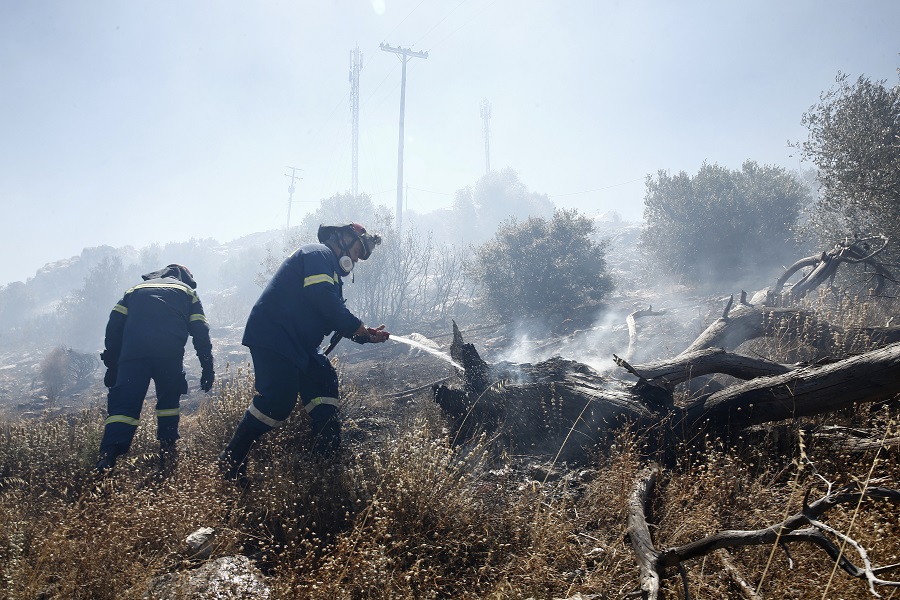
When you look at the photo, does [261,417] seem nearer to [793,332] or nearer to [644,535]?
[644,535]

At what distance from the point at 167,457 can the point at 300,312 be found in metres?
1.65

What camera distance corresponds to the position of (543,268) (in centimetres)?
1642

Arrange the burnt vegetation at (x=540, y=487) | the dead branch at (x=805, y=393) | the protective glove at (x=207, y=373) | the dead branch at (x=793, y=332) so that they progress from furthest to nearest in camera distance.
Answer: the dead branch at (x=793, y=332)
the protective glove at (x=207, y=373)
the dead branch at (x=805, y=393)
the burnt vegetation at (x=540, y=487)

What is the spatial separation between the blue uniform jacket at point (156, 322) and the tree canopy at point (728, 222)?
19.1 m

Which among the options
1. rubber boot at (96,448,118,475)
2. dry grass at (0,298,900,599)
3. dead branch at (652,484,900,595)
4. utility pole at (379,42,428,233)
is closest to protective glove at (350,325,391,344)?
dry grass at (0,298,900,599)

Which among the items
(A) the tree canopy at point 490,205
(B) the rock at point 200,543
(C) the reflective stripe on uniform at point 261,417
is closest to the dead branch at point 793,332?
(C) the reflective stripe on uniform at point 261,417

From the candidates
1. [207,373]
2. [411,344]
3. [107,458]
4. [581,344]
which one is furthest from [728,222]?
[107,458]

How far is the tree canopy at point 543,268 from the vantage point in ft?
52.0

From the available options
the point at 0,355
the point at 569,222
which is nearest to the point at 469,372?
the point at 569,222

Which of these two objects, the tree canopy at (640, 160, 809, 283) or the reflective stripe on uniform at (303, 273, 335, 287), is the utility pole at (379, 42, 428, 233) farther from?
the reflective stripe on uniform at (303, 273, 335, 287)

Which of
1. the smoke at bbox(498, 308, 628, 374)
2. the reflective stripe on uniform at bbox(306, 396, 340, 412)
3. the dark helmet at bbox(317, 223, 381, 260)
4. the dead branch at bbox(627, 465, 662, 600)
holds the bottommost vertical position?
the smoke at bbox(498, 308, 628, 374)

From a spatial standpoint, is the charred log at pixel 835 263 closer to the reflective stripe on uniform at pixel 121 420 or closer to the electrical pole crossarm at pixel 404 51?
the reflective stripe on uniform at pixel 121 420

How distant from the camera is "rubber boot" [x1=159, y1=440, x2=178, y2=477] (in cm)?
342

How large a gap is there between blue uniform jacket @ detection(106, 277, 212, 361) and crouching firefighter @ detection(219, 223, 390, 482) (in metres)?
0.96
